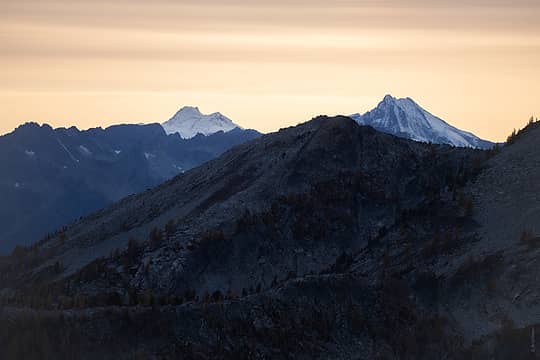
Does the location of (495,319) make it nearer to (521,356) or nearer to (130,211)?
(521,356)

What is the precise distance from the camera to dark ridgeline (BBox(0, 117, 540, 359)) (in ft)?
250

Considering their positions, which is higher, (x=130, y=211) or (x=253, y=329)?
(x=130, y=211)

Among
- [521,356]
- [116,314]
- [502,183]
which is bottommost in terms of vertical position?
[521,356]

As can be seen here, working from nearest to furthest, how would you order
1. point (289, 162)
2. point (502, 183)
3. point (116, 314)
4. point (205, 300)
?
point (116, 314), point (205, 300), point (502, 183), point (289, 162)

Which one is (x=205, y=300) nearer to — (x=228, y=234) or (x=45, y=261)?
(x=228, y=234)

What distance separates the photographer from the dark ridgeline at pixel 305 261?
3000 inches

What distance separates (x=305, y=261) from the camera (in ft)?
346

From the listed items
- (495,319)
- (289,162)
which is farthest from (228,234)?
(495,319)

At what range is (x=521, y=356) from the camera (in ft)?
249

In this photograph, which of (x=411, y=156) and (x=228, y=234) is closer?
(x=228, y=234)

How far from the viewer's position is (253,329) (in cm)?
7831

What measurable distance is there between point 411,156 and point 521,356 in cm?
4831

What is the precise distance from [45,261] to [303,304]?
49.9 m

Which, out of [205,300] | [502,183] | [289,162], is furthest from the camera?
[289,162]
